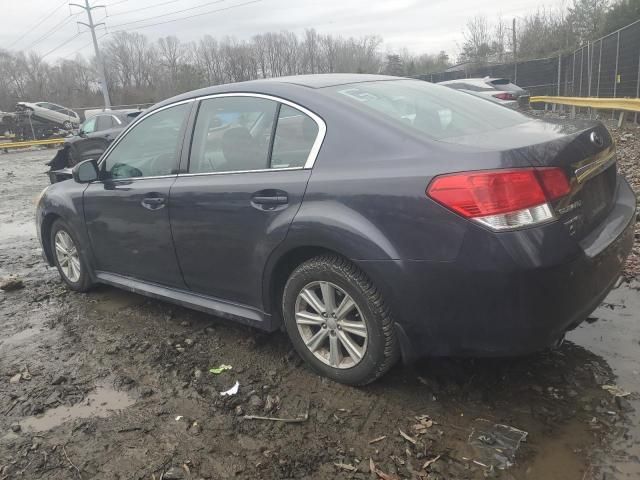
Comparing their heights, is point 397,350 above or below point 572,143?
below

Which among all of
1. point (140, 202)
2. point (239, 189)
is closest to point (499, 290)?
point (239, 189)

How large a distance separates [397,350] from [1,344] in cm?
314

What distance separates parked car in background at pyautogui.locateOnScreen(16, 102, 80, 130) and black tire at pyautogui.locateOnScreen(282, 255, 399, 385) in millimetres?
34836

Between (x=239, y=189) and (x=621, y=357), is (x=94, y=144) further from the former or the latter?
(x=621, y=357)

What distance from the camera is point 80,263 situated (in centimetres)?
485

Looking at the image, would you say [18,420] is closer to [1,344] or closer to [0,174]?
[1,344]

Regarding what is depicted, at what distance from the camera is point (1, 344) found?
415 cm

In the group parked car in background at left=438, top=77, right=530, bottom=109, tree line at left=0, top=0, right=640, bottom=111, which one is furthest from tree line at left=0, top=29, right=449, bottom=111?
parked car in background at left=438, top=77, right=530, bottom=109

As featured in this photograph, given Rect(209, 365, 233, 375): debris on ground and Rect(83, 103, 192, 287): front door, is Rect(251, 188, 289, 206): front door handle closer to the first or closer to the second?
Rect(83, 103, 192, 287): front door

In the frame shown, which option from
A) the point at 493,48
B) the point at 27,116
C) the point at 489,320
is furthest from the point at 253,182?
the point at 493,48

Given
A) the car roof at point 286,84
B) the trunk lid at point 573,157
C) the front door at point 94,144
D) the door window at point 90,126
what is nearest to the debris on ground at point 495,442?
the trunk lid at point 573,157

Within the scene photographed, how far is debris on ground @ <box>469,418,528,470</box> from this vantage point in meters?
2.37

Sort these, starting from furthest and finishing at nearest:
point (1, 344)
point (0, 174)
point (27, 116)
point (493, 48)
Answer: point (493, 48) < point (27, 116) < point (0, 174) < point (1, 344)

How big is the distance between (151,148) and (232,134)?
91 cm
